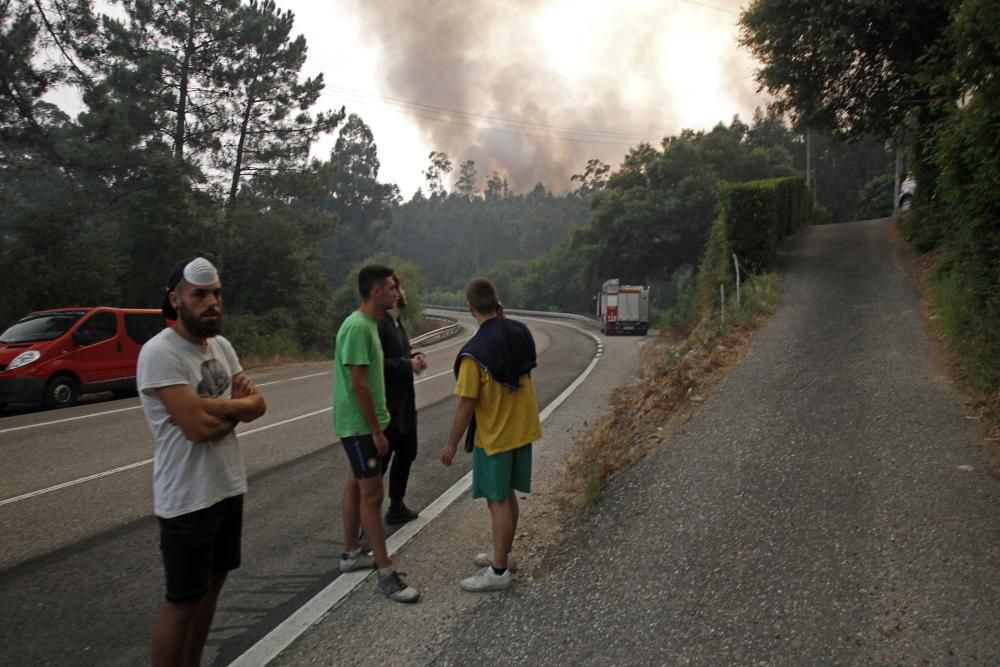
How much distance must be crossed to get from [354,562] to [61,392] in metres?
10.6

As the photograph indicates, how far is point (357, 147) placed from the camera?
310 feet

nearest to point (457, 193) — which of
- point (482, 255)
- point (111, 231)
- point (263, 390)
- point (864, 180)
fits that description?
point (482, 255)

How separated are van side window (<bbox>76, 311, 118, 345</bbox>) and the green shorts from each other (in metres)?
11.8

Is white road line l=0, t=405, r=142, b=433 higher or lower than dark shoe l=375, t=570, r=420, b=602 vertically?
lower

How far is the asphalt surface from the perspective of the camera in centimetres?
340

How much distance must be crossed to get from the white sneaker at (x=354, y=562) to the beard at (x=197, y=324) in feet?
7.48

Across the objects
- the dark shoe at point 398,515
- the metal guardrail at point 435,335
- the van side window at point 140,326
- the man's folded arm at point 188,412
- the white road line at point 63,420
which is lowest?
the metal guardrail at point 435,335

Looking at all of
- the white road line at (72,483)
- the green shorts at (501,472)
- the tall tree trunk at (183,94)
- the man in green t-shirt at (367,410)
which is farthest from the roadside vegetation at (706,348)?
the tall tree trunk at (183,94)

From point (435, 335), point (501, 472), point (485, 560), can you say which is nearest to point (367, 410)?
point (501, 472)

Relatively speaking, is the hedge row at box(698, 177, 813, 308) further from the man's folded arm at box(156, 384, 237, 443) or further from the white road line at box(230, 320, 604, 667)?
the man's folded arm at box(156, 384, 237, 443)

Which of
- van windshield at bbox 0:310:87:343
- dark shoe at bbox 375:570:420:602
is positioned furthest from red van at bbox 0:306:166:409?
dark shoe at bbox 375:570:420:602

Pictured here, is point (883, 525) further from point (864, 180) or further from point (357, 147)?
point (357, 147)

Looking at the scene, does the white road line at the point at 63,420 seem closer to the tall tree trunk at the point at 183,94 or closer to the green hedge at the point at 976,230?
the green hedge at the point at 976,230

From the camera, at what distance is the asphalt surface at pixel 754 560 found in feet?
11.2
